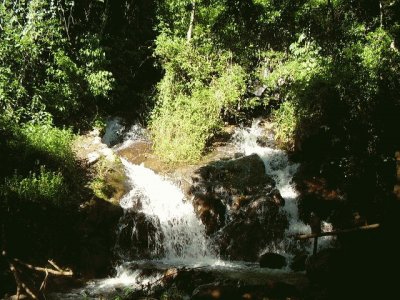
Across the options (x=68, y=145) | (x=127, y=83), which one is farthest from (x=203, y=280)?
(x=127, y=83)

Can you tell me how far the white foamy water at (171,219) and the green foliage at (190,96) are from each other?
211cm

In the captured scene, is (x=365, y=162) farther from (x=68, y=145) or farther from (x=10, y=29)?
(x=10, y=29)

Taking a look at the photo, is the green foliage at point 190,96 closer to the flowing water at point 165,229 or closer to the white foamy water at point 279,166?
the white foamy water at point 279,166

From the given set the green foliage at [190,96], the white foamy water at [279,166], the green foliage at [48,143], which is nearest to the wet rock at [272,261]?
the white foamy water at [279,166]

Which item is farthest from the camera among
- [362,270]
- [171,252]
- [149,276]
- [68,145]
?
[68,145]

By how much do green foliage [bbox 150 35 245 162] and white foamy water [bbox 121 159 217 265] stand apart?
83.1 inches

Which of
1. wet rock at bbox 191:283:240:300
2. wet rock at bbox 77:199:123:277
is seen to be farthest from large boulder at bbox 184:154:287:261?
wet rock at bbox 191:283:240:300

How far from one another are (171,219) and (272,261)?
334cm

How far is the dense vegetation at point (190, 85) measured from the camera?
10.9 metres

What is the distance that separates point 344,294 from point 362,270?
63 centimetres

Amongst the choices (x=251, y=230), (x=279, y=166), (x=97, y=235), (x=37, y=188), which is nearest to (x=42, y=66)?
(x=37, y=188)

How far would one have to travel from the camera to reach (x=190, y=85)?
55.2 feet

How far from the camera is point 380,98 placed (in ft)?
42.7

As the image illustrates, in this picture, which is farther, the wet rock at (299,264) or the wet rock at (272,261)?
the wet rock at (272,261)
